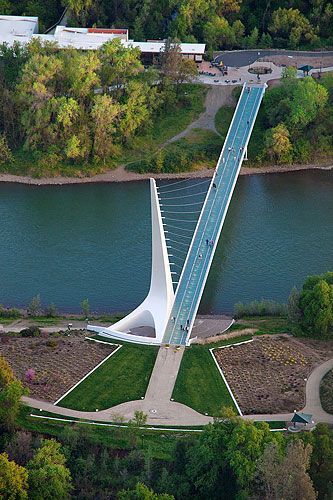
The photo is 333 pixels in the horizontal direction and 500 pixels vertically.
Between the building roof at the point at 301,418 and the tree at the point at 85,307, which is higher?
the tree at the point at 85,307

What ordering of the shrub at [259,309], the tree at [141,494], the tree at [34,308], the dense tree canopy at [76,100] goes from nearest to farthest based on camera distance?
the tree at [141,494]
the shrub at [259,309]
the tree at [34,308]
the dense tree canopy at [76,100]

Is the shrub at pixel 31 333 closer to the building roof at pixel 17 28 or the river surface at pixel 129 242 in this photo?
the river surface at pixel 129 242

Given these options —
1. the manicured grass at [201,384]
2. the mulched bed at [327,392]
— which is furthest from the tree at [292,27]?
the mulched bed at [327,392]

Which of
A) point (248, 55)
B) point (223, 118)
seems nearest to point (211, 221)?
point (223, 118)

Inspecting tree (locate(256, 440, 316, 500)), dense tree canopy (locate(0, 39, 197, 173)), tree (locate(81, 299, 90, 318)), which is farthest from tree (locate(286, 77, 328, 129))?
tree (locate(256, 440, 316, 500))

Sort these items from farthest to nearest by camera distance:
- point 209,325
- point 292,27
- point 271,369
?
point 292,27 → point 209,325 → point 271,369

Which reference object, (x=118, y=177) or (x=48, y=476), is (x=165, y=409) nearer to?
(x=48, y=476)

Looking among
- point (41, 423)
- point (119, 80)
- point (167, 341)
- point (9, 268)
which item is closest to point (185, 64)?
point (119, 80)
